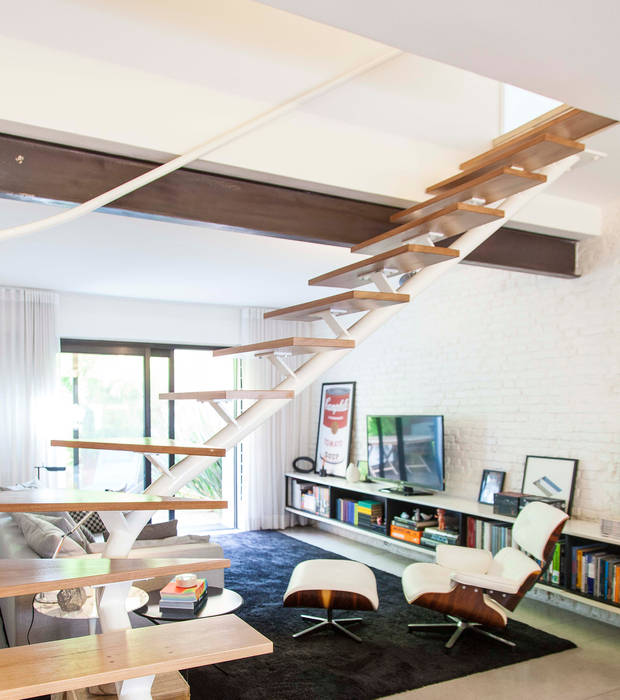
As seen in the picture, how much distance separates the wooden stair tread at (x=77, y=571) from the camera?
1705 millimetres

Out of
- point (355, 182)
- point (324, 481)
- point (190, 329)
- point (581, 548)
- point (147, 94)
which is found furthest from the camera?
point (190, 329)

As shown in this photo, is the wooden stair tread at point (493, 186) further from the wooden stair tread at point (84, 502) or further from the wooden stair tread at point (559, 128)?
the wooden stair tread at point (84, 502)

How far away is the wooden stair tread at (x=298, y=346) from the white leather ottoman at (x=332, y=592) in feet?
5.24

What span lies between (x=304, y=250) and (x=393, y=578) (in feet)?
8.94

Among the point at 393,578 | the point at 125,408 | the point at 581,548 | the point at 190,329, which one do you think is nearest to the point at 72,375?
the point at 125,408

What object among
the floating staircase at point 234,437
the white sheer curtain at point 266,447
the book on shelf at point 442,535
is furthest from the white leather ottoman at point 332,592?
the white sheer curtain at point 266,447

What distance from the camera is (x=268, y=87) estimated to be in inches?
113

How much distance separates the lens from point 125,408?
23.7ft

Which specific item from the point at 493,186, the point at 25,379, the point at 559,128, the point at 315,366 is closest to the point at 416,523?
the point at 315,366

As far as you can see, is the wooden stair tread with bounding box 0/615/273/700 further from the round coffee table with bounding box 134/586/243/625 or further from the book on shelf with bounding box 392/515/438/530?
the book on shelf with bounding box 392/515/438/530

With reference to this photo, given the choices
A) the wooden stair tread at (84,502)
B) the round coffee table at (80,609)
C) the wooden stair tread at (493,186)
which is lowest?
the round coffee table at (80,609)

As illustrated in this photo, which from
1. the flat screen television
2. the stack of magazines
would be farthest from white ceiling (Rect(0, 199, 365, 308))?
the stack of magazines

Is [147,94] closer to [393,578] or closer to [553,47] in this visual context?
[553,47]

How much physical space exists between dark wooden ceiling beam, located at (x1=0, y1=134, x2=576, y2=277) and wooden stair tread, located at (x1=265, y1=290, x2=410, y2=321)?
0.54 meters
